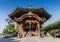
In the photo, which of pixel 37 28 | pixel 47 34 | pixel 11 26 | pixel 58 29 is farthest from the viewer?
pixel 11 26

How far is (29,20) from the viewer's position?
28.0 meters

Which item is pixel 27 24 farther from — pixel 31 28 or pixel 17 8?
pixel 17 8

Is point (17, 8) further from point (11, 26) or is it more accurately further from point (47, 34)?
point (11, 26)

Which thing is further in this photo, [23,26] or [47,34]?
[23,26]

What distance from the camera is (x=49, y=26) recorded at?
971 inches

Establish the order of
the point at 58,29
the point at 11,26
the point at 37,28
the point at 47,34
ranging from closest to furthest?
the point at 58,29 < the point at 47,34 < the point at 37,28 < the point at 11,26

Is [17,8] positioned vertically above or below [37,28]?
above

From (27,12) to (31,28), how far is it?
352 cm

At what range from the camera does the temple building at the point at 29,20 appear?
89.7 ft

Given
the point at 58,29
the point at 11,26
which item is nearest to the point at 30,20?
the point at 58,29

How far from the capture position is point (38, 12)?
3005cm

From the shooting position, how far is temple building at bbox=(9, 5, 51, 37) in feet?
89.7

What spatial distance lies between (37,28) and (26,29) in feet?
8.10

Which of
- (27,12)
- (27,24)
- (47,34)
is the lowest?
(47,34)
